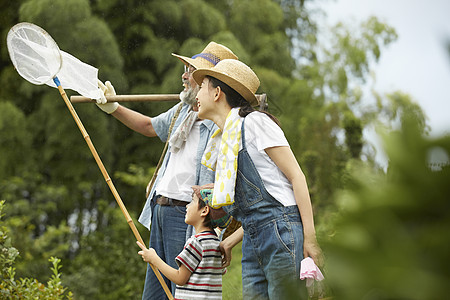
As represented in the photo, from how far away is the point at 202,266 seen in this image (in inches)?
86.7

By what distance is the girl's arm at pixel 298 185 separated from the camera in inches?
72.1

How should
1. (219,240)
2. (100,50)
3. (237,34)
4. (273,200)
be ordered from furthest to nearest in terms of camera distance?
(237,34) → (100,50) → (219,240) → (273,200)

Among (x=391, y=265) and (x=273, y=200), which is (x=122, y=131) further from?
(x=391, y=265)

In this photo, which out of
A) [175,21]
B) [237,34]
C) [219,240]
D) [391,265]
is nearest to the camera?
[391,265]

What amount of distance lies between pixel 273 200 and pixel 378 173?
1.51 metres

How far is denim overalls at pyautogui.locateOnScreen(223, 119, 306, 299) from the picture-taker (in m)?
1.83

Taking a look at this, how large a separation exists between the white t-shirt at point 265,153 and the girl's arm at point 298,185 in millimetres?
18

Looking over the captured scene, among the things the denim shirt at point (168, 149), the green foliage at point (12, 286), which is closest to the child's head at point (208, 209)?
the denim shirt at point (168, 149)

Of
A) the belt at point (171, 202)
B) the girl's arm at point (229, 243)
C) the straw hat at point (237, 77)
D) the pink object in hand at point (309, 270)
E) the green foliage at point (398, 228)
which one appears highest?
the straw hat at point (237, 77)

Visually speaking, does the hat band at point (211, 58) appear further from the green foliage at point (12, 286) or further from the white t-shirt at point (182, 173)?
the green foliage at point (12, 286)

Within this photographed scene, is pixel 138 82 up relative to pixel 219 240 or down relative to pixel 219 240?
up

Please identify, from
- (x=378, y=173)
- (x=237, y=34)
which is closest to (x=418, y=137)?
A: (x=378, y=173)

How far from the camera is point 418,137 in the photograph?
1.12 ft

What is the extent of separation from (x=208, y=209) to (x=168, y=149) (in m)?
0.49
